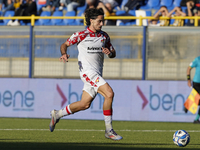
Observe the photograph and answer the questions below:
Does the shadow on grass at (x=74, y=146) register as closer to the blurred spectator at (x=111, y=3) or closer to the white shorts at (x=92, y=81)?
the white shorts at (x=92, y=81)

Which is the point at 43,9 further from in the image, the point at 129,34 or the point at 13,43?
the point at 129,34

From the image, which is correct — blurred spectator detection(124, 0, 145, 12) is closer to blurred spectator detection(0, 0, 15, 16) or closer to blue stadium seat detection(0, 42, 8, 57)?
blurred spectator detection(0, 0, 15, 16)

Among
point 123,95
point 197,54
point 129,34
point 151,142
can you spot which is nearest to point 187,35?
point 197,54

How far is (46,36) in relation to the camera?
13555 millimetres

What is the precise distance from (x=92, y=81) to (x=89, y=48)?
533 mm

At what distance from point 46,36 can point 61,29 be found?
0.51 meters

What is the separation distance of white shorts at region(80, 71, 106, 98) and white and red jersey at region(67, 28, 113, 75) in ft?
0.27

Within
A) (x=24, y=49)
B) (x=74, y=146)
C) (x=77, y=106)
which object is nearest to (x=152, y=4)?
(x=24, y=49)

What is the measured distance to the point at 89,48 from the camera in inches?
285

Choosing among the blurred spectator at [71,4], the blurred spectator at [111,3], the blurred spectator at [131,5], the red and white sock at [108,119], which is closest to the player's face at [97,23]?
the red and white sock at [108,119]

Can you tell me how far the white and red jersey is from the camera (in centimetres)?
724

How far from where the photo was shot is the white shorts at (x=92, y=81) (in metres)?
7.14

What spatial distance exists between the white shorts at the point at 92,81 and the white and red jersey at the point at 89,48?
0.08 meters

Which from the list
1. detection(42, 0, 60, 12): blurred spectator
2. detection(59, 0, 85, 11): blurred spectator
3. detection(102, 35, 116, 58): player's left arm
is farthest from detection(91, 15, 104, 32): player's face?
detection(42, 0, 60, 12): blurred spectator
